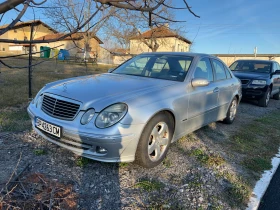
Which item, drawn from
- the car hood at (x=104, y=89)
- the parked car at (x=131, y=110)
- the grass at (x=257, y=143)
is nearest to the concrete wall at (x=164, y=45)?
the grass at (x=257, y=143)

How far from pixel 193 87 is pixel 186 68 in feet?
1.26

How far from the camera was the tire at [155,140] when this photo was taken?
110 inches

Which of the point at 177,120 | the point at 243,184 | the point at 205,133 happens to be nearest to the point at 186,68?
the point at 177,120

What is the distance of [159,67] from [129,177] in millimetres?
1978

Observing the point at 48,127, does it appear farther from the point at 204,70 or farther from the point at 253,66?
the point at 253,66

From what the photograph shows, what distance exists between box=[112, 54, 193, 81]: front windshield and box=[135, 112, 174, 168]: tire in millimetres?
879

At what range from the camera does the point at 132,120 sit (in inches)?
103

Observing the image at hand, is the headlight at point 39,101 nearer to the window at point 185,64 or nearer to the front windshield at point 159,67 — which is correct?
the front windshield at point 159,67

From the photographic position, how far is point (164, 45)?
955 inches

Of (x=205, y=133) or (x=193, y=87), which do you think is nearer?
(x=193, y=87)

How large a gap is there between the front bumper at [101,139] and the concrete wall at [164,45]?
21558 millimetres

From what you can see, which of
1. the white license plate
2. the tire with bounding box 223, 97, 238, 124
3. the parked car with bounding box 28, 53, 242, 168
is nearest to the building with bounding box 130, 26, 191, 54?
the tire with bounding box 223, 97, 238, 124

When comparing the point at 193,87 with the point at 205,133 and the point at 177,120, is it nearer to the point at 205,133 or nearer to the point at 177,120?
the point at 177,120

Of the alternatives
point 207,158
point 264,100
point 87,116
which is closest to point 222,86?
point 207,158
